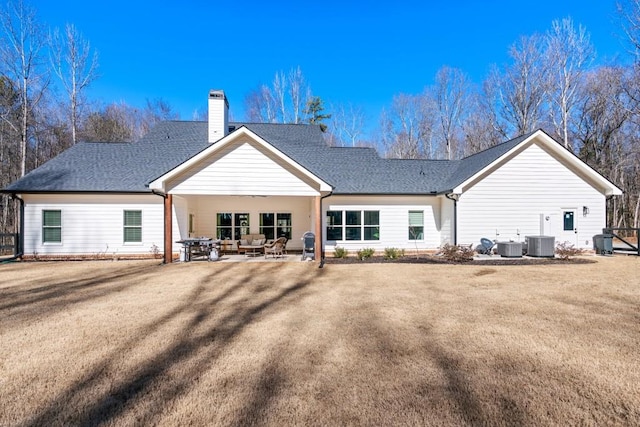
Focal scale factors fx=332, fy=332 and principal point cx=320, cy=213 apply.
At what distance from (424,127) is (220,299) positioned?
33.1 metres

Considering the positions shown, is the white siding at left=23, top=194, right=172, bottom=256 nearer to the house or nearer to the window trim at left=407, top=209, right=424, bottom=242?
the house

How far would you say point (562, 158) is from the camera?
1570 cm

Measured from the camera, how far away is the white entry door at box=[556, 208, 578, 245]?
51.9 feet

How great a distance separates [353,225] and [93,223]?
1172cm

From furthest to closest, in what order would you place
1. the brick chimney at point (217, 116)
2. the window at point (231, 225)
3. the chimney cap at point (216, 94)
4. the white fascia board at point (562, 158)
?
1. the brick chimney at point (217, 116)
2. the chimney cap at point (216, 94)
3. the window at point (231, 225)
4. the white fascia board at point (562, 158)

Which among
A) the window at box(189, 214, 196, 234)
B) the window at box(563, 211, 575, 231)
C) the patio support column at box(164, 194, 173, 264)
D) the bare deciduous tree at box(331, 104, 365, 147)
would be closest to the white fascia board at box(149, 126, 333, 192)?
the patio support column at box(164, 194, 173, 264)

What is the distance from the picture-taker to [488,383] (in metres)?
3.64

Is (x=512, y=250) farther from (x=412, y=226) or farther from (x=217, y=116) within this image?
(x=217, y=116)

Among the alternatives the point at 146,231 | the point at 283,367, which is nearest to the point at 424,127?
the point at 146,231

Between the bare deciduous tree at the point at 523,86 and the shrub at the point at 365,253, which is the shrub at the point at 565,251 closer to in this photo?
the shrub at the point at 365,253

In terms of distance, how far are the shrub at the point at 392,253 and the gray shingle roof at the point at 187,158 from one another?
283 centimetres

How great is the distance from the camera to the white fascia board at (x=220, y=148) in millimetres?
12680

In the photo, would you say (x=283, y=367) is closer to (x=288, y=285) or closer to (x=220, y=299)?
(x=220, y=299)

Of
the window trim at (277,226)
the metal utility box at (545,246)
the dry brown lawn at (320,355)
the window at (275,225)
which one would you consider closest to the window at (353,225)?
the window trim at (277,226)
